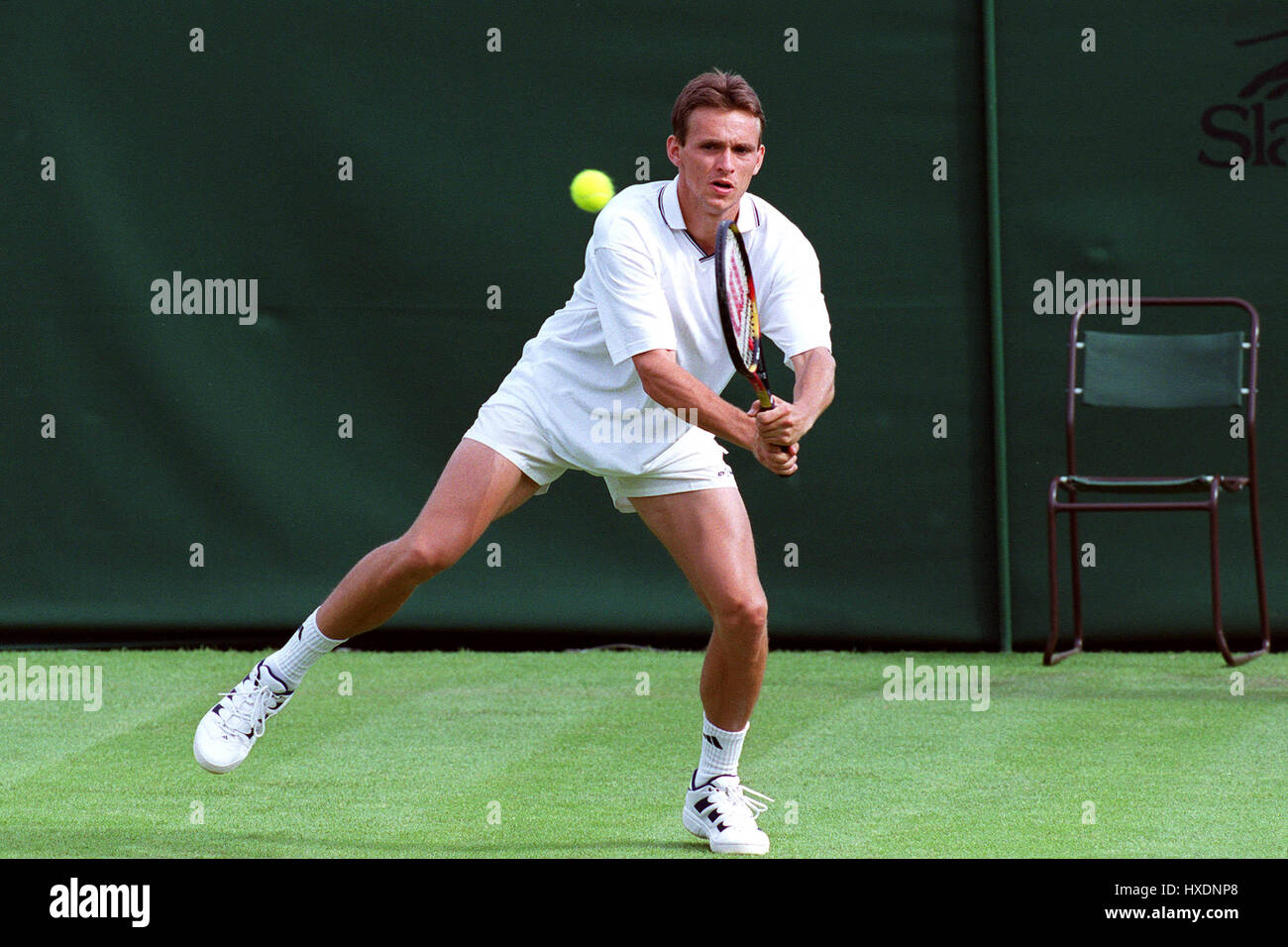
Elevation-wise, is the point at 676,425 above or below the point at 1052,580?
above

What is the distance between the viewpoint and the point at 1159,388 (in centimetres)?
610

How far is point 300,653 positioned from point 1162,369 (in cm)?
350

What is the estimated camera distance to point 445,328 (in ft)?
21.0

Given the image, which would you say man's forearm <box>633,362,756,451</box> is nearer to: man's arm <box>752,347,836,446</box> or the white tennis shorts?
man's arm <box>752,347,836,446</box>

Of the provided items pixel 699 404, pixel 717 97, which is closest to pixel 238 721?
pixel 699 404

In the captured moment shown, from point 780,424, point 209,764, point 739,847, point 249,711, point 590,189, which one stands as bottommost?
point 739,847

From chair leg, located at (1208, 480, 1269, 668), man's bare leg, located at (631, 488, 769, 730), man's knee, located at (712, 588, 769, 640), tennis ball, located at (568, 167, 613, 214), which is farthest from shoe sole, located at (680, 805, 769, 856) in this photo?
tennis ball, located at (568, 167, 613, 214)

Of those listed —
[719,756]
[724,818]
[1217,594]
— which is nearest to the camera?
[724,818]

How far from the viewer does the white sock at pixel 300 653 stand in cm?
370

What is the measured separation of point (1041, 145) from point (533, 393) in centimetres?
323

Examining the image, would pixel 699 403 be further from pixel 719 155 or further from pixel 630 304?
pixel 719 155

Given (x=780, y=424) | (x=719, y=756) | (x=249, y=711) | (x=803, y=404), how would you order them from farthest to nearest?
(x=249, y=711), (x=719, y=756), (x=803, y=404), (x=780, y=424)

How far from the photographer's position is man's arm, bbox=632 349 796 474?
10.9ft
